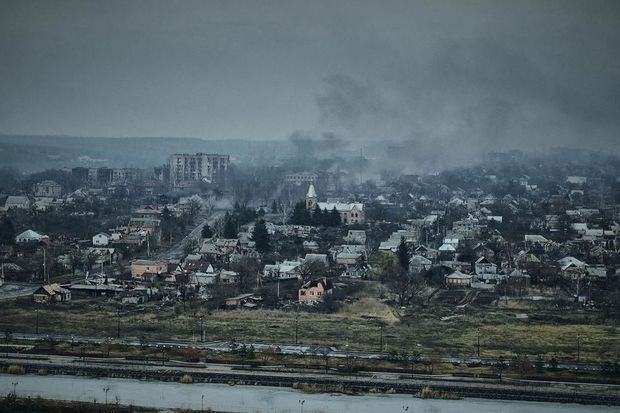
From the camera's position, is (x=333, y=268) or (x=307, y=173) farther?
(x=307, y=173)

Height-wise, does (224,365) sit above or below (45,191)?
below

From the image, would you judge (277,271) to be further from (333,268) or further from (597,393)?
(597,393)

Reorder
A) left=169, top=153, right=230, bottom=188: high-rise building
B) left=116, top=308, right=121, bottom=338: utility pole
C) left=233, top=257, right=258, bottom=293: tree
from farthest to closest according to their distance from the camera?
left=169, top=153, right=230, bottom=188: high-rise building
left=233, top=257, right=258, bottom=293: tree
left=116, top=308, right=121, bottom=338: utility pole

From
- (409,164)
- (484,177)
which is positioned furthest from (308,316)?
(409,164)

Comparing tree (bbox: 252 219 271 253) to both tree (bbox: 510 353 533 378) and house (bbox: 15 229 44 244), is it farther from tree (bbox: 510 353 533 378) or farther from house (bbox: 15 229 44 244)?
tree (bbox: 510 353 533 378)

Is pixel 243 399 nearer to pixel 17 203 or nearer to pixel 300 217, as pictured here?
pixel 300 217

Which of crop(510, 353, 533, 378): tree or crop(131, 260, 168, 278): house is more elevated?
crop(131, 260, 168, 278): house

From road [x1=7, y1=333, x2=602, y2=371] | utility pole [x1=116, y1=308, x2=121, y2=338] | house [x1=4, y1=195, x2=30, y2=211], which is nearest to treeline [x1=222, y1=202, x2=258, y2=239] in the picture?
utility pole [x1=116, y1=308, x2=121, y2=338]
